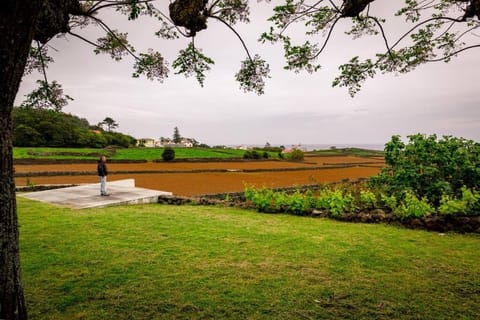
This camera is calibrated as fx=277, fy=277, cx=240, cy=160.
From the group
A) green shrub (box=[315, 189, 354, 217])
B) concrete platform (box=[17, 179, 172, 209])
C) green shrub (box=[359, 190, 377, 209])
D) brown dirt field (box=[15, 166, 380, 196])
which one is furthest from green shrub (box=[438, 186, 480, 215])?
concrete platform (box=[17, 179, 172, 209])

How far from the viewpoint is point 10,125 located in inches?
73.4

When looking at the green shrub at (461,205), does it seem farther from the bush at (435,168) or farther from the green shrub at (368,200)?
the green shrub at (368,200)

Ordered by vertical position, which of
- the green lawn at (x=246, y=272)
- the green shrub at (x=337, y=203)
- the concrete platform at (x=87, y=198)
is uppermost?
the green shrub at (x=337, y=203)

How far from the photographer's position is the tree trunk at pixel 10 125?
1692mm

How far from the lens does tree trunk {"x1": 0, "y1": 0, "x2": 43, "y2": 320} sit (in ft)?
5.55

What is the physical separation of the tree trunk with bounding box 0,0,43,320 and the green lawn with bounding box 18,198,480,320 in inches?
26.8

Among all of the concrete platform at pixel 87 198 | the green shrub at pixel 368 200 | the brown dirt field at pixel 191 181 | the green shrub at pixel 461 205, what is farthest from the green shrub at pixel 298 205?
the concrete platform at pixel 87 198

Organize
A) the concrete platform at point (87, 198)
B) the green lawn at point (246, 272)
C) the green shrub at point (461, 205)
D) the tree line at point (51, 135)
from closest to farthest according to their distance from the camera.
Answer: the green lawn at point (246, 272), the green shrub at point (461, 205), the concrete platform at point (87, 198), the tree line at point (51, 135)

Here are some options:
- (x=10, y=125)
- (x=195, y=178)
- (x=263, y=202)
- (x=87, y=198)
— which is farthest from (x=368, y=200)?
(x=195, y=178)

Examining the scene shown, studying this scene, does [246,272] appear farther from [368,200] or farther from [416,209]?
[368,200]

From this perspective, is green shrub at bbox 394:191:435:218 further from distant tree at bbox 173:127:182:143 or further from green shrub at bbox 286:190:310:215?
distant tree at bbox 173:127:182:143

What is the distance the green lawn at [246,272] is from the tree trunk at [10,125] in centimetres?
68

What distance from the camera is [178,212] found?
297 inches

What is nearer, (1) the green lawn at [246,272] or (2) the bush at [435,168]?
(1) the green lawn at [246,272]
